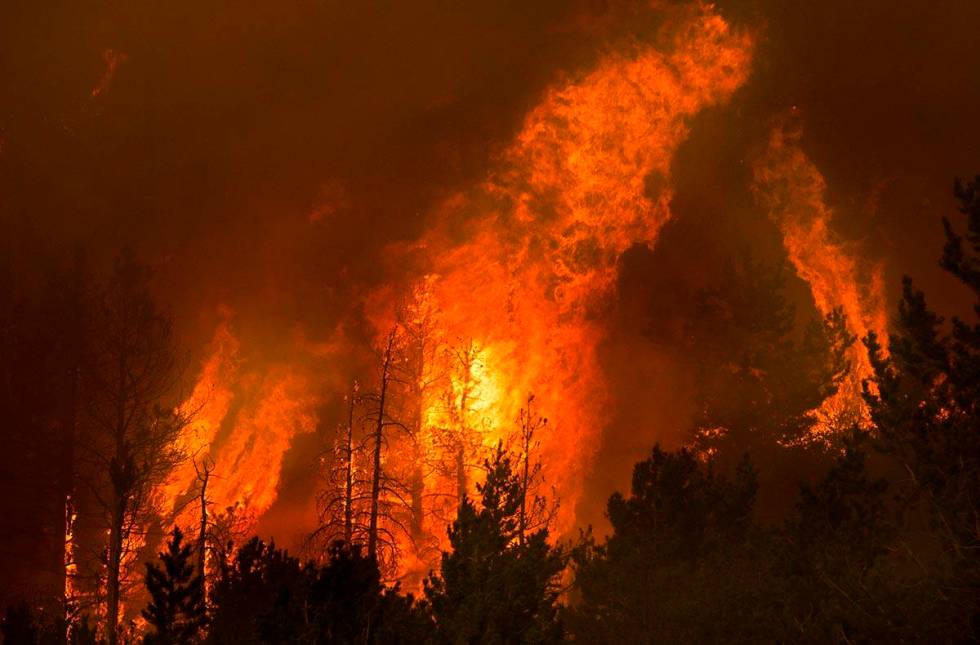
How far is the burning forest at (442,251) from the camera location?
31.5 meters

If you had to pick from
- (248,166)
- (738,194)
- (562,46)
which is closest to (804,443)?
(738,194)

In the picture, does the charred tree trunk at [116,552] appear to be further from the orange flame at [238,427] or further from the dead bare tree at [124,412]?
the orange flame at [238,427]

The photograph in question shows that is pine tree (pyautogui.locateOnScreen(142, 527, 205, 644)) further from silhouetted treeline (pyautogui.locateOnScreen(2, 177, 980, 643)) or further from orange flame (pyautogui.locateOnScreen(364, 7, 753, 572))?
orange flame (pyautogui.locateOnScreen(364, 7, 753, 572))

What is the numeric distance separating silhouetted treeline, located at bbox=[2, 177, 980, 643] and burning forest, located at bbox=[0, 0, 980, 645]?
774cm

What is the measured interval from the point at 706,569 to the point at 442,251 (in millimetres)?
23386

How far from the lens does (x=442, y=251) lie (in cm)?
3775

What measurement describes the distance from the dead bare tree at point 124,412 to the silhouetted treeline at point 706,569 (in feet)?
12.6

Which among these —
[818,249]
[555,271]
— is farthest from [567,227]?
[818,249]

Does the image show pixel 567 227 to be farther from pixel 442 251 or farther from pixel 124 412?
pixel 124 412

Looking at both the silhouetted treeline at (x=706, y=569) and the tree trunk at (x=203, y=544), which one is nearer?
the silhouetted treeline at (x=706, y=569)

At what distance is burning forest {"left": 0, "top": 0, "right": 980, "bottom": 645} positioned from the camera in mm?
31484

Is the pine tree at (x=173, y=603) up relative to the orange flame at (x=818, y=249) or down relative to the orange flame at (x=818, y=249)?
down

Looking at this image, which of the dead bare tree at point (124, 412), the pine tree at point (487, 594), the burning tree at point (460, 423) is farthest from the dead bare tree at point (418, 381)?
the pine tree at point (487, 594)

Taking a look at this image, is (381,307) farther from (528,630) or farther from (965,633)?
(965,633)
